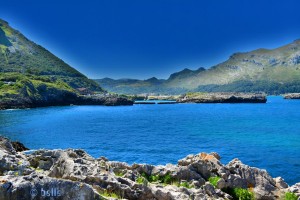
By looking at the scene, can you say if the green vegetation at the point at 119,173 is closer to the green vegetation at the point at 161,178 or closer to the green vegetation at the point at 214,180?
the green vegetation at the point at 161,178

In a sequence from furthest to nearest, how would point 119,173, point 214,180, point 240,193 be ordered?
point 214,180, point 240,193, point 119,173

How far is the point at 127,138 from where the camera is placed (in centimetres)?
8319

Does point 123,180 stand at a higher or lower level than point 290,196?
higher

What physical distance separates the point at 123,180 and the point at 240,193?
914 centimetres

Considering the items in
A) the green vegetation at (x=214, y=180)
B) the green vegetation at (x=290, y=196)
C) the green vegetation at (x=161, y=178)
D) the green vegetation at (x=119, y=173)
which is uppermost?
the green vegetation at (x=119, y=173)

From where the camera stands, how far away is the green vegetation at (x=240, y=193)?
80.9 ft

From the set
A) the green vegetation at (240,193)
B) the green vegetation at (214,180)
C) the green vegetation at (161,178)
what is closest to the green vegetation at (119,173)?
the green vegetation at (161,178)

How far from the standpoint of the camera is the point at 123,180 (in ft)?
67.9

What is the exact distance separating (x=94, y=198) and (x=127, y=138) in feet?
226

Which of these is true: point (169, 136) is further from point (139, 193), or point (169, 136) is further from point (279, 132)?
point (139, 193)

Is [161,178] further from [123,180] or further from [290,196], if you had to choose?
[290,196]

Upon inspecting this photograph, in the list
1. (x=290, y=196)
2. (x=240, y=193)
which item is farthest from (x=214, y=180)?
(x=290, y=196)

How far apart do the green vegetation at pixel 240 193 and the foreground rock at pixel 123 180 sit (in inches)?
2.8

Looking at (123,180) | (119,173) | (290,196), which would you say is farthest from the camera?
(119,173)
